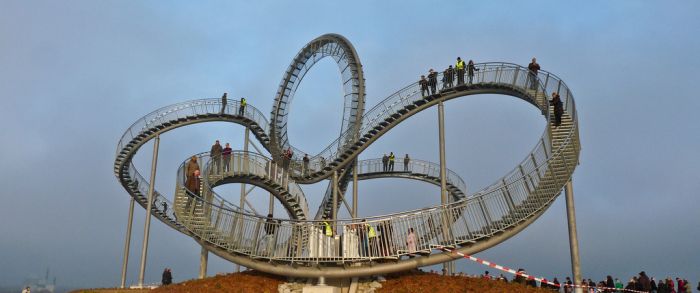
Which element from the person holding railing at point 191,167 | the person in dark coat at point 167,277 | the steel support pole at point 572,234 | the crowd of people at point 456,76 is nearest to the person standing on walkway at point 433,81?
the crowd of people at point 456,76

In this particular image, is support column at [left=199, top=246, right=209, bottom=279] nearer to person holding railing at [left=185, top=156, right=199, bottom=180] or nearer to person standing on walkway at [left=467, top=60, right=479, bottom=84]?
person holding railing at [left=185, top=156, right=199, bottom=180]

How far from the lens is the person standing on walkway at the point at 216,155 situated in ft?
80.5

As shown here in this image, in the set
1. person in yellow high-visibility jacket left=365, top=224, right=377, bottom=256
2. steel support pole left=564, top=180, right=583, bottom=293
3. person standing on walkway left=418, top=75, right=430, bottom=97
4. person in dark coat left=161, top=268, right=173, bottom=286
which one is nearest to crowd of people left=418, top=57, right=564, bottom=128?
person standing on walkway left=418, top=75, right=430, bottom=97

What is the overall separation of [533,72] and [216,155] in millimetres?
13353

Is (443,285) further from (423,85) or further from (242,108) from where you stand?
(242,108)

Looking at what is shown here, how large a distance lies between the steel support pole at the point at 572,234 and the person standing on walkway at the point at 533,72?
4.45 meters

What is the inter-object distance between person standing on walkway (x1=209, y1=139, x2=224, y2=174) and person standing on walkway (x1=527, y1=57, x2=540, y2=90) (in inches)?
518

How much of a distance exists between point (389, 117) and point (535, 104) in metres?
6.46

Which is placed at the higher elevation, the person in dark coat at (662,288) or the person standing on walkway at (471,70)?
the person standing on walkway at (471,70)

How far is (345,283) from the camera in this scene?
19688mm

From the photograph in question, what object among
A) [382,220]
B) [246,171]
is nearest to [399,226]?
[382,220]

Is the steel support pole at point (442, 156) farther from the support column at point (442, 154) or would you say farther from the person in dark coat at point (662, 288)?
the person in dark coat at point (662, 288)

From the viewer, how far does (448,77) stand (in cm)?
2353

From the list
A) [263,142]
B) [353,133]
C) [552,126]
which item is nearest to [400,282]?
[552,126]
